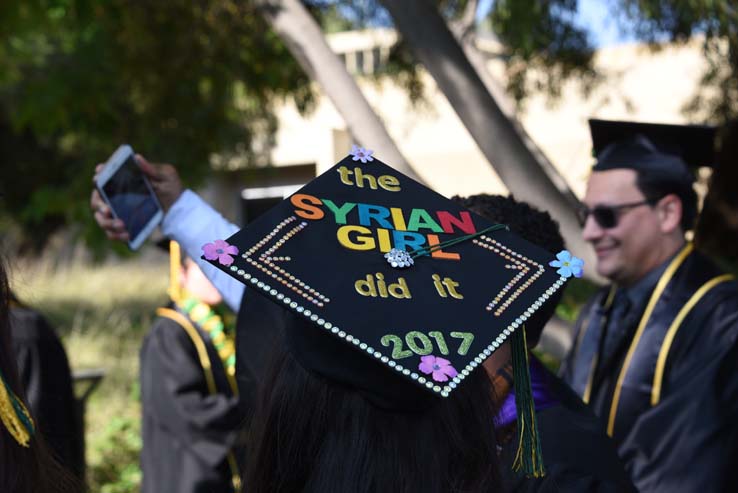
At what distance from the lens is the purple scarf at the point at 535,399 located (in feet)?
6.41

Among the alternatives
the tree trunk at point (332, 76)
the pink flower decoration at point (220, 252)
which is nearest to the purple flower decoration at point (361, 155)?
the pink flower decoration at point (220, 252)

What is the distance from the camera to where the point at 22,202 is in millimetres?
19203

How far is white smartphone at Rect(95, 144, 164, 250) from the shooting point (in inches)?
100

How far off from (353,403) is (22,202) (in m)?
19.2

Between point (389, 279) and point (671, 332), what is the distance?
1.68 m

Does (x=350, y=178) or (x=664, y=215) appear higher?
(x=350, y=178)

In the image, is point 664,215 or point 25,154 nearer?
point 664,215

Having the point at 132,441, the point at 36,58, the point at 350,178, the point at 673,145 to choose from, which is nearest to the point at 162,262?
the point at 36,58

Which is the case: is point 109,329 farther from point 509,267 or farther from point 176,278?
point 509,267

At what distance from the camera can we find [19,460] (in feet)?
5.38

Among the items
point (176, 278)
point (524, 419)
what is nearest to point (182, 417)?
point (176, 278)

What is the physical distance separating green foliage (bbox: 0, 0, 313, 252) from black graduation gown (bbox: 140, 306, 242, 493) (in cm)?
228

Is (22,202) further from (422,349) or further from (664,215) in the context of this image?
(422,349)

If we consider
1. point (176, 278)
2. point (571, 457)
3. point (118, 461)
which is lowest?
point (118, 461)
